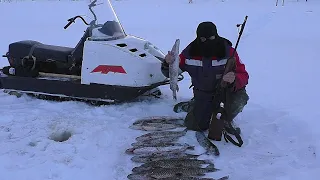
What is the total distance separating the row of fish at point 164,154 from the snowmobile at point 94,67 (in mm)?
592

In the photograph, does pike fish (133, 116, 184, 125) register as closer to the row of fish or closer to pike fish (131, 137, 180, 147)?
the row of fish

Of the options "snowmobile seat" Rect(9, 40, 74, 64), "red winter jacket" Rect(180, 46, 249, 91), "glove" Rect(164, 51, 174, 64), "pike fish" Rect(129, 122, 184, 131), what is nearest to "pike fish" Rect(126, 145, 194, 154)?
"pike fish" Rect(129, 122, 184, 131)

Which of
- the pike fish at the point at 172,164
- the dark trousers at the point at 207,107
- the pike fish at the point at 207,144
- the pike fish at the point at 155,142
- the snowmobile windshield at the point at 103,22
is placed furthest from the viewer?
the snowmobile windshield at the point at 103,22

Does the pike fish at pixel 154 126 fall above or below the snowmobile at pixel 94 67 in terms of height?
below

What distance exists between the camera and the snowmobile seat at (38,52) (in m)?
5.45

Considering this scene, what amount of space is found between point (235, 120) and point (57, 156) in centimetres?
213

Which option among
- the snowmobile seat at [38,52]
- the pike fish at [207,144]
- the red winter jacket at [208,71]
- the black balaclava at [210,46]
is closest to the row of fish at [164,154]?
the pike fish at [207,144]

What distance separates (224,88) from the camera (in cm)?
430

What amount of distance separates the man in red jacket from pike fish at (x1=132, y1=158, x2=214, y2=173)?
0.70 metres

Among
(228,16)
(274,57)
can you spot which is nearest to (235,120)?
(274,57)

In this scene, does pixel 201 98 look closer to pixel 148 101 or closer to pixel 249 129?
pixel 249 129

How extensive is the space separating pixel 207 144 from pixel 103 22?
2.31 meters

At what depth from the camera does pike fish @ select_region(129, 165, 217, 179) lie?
3582 mm

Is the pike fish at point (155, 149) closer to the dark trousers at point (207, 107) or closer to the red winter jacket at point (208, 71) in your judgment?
the dark trousers at point (207, 107)
